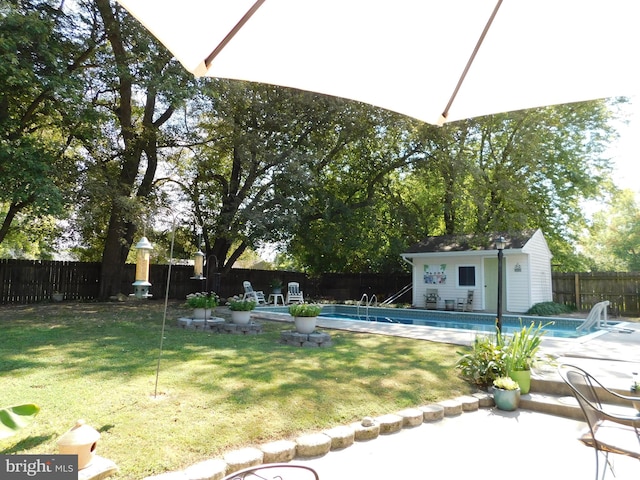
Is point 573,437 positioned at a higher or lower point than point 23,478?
lower

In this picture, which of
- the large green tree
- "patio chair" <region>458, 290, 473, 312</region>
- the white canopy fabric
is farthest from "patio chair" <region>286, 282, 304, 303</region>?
the white canopy fabric

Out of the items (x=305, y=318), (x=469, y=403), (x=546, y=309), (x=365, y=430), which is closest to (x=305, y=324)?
(x=305, y=318)

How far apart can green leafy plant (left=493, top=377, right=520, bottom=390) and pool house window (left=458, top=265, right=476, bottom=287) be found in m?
11.1

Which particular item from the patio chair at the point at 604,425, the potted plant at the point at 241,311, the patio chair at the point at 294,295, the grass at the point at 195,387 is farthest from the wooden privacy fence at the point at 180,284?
the patio chair at the point at 604,425

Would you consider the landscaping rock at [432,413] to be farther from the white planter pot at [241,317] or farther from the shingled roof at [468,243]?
the shingled roof at [468,243]

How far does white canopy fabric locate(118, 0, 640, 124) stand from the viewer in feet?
5.25

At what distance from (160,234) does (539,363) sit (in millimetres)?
14777

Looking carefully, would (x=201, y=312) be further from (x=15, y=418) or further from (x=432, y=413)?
(x=15, y=418)

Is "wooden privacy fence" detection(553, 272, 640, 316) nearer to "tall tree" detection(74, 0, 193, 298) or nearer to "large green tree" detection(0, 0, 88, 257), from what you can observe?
"tall tree" detection(74, 0, 193, 298)

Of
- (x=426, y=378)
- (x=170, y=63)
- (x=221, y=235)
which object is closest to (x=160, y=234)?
(x=221, y=235)

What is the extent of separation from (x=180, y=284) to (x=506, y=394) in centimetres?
1491

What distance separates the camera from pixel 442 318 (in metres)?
14.2

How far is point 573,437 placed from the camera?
368 centimetres

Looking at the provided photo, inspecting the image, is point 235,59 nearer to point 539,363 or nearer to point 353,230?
point 539,363
